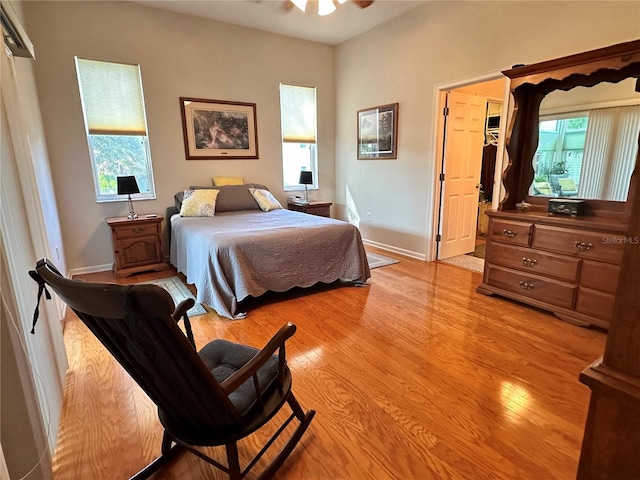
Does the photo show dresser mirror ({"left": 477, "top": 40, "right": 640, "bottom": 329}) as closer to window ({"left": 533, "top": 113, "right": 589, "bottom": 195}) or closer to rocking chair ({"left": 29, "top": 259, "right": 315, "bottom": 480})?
window ({"left": 533, "top": 113, "right": 589, "bottom": 195})

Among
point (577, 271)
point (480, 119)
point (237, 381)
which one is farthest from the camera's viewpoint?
point (480, 119)

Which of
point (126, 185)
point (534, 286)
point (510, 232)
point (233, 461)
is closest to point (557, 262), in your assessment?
point (534, 286)

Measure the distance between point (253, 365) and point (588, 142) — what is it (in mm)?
3191

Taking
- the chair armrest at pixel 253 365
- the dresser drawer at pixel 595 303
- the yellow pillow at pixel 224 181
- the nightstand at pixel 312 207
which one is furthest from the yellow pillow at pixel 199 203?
the dresser drawer at pixel 595 303

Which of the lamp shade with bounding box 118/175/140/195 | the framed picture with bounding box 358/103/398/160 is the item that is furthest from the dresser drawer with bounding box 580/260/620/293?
the lamp shade with bounding box 118/175/140/195

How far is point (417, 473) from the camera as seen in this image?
1.38 meters

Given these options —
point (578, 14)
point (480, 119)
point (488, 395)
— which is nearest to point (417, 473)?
point (488, 395)

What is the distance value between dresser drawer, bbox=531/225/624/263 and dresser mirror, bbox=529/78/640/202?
→ 47 centimetres

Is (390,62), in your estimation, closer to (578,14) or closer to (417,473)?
(578,14)

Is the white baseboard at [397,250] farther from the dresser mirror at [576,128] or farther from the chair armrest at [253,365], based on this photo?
the chair armrest at [253,365]

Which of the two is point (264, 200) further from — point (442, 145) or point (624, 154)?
point (624, 154)

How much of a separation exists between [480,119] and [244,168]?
3.20 m

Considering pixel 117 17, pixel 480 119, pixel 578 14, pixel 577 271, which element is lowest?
pixel 577 271

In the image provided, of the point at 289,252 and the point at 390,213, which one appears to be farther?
the point at 390,213
